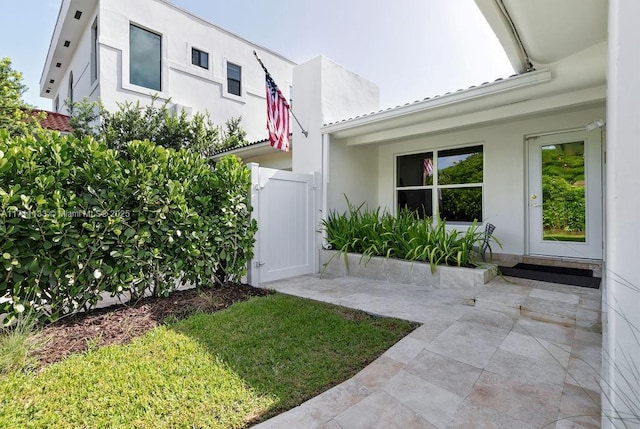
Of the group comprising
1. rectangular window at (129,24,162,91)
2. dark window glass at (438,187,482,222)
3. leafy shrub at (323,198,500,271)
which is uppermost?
rectangular window at (129,24,162,91)

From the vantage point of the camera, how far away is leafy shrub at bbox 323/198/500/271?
505 centimetres

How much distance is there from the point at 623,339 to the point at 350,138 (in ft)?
19.7

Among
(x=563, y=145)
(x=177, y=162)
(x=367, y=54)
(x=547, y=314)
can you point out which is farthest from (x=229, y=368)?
(x=367, y=54)

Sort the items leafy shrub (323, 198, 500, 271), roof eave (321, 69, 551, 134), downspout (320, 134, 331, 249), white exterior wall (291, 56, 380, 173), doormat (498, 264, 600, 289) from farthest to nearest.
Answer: white exterior wall (291, 56, 380, 173), downspout (320, 134, 331, 249), leafy shrub (323, 198, 500, 271), doormat (498, 264, 600, 289), roof eave (321, 69, 551, 134)

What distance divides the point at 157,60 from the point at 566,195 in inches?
464

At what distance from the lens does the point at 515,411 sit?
6.54 feet

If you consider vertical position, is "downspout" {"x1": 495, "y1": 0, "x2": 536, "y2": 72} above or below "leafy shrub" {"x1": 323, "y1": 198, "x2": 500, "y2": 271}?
above

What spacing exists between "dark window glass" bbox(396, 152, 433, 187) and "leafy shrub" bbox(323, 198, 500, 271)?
1.47 m

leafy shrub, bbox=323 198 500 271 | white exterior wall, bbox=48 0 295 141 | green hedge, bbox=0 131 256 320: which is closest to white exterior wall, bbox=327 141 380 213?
leafy shrub, bbox=323 198 500 271

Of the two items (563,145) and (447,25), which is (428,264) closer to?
(563,145)

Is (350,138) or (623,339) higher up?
(350,138)

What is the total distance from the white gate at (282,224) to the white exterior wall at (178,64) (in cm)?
687

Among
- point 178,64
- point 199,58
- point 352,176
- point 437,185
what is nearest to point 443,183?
point 437,185

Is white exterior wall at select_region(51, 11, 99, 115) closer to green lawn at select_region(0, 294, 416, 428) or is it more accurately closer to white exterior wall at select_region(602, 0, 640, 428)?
green lawn at select_region(0, 294, 416, 428)
